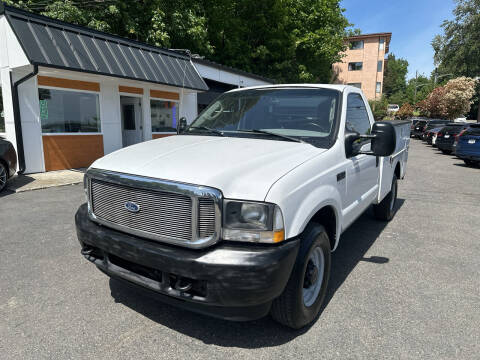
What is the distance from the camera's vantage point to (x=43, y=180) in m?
8.70

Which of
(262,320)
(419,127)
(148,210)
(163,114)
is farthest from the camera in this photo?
(419,127)

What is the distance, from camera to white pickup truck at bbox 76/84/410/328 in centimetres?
216

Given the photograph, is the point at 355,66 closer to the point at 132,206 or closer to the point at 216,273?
the point at 132,206

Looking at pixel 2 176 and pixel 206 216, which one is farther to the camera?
pixel 2 176

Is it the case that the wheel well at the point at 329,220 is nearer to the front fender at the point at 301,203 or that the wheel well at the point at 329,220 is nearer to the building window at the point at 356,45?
the front fender at the point at 301,203

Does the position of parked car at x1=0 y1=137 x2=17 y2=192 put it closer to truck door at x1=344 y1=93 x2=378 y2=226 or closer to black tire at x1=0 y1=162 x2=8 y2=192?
black tire at x1=0 y1=162 x2=8 y2=192

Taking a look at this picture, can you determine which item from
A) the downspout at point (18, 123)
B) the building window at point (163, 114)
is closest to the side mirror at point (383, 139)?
the downspout at point (18, 123)

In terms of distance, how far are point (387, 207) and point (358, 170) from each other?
7.99ft

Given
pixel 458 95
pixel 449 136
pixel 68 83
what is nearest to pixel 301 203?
pixel 68 83

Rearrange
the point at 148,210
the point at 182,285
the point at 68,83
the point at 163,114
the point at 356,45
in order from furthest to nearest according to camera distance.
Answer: the point at 356,45, the point at 163,114, the point at 68,83, the point at 148,210, the point at 182,285

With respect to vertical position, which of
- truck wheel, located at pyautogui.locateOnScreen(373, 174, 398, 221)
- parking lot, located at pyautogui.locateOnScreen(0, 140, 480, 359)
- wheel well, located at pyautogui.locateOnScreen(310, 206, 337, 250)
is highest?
wheel well, located at pyautogui.locateOnScreen(310, 206, 337, 250)

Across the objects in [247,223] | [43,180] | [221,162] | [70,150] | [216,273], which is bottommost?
[43,180]

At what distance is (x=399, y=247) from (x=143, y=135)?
10985 millimetres

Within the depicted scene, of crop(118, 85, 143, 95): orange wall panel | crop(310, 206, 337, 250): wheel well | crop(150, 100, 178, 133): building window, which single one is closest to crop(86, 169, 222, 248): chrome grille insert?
A: crop(310, 206, 337, 250): wheel well
